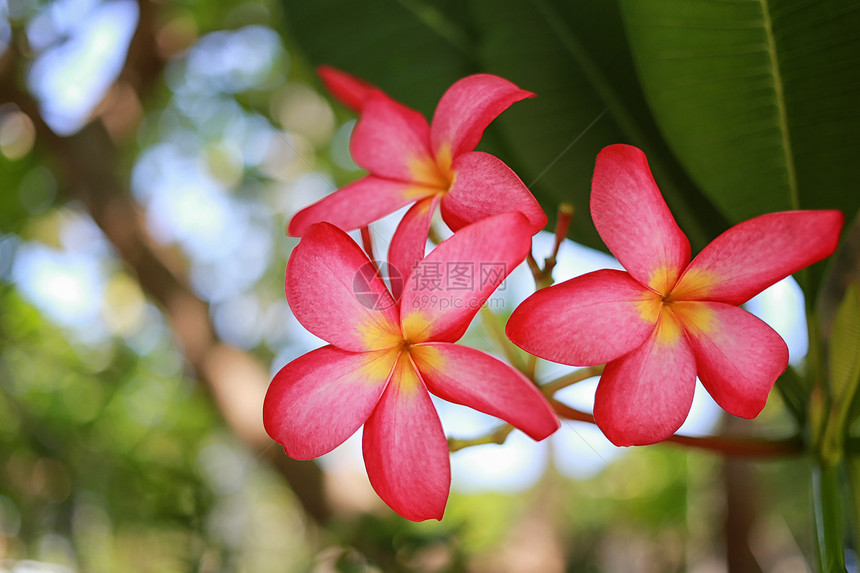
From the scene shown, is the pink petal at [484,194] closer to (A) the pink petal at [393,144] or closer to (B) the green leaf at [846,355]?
(A) the pink petal at [393,144]

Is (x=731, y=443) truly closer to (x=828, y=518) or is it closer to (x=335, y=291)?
(x=828, y=518)

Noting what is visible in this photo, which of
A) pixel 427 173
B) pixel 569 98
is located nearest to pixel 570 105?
pixel 569 98

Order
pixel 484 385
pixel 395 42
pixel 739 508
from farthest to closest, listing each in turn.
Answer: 1. pixel 739 508
2. pixel 395 42
3. pixel 484 385

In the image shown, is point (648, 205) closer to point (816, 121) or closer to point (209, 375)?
point (816, 121)

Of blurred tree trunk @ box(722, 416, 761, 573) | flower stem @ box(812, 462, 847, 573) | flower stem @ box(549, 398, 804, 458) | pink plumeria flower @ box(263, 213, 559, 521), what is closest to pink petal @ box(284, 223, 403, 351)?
pink plumeria flower @ box(263, 213, 559, 521)

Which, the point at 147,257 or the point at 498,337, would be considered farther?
the point at 147,257

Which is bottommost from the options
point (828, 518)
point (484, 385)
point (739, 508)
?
point (739, 508)

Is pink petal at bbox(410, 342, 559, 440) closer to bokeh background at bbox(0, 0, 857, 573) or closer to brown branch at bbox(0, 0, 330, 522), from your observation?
bokeh background at bbox(0, 0, 857, 573)
